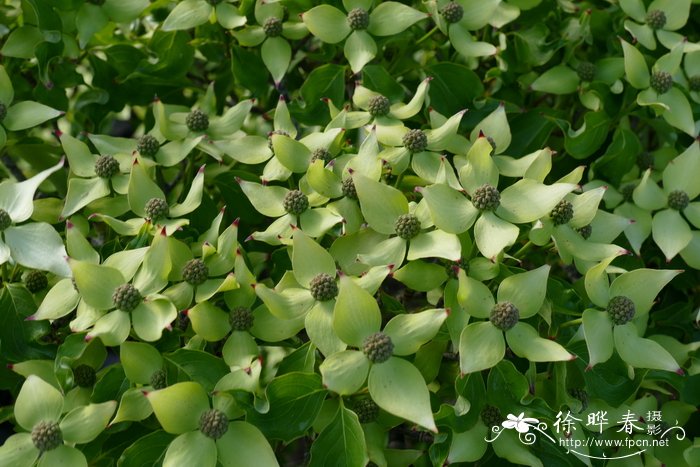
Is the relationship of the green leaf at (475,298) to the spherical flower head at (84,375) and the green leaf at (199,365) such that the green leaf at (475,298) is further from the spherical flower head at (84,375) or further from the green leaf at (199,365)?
the spherical flower head at (84,375)

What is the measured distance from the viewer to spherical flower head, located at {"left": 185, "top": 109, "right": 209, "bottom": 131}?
4.26ft

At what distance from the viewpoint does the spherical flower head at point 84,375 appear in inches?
42.9

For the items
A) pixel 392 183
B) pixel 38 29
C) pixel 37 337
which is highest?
pixel 38 29

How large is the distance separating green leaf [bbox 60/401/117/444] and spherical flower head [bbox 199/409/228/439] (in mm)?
117

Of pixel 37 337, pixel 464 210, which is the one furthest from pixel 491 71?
pixel 37 337

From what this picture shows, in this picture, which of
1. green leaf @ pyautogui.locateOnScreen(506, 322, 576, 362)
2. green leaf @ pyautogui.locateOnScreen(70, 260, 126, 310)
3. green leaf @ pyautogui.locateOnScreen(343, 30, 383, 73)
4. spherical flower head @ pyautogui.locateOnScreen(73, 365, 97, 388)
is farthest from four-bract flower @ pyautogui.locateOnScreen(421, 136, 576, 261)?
spherical flower head @ pyautogui.locateOnScreen(73, 365, 97, 388)

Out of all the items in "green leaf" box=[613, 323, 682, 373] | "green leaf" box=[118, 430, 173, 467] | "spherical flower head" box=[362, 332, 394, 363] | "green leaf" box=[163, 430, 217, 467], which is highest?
"spherical flower head" box=[362, 332, 394, 363]

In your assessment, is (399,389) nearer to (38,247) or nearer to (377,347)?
(377,347)

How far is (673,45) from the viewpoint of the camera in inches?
56.9

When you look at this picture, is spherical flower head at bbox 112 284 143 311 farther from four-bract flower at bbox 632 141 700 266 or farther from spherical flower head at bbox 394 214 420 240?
four-bract flower at bbox 632 141 700 266

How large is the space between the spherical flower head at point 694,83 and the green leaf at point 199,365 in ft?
3.39

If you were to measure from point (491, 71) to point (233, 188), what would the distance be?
0.53 metres

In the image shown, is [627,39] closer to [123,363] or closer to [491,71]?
[491,71]

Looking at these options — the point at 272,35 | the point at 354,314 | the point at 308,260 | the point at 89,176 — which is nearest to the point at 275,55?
the point at 272,35
